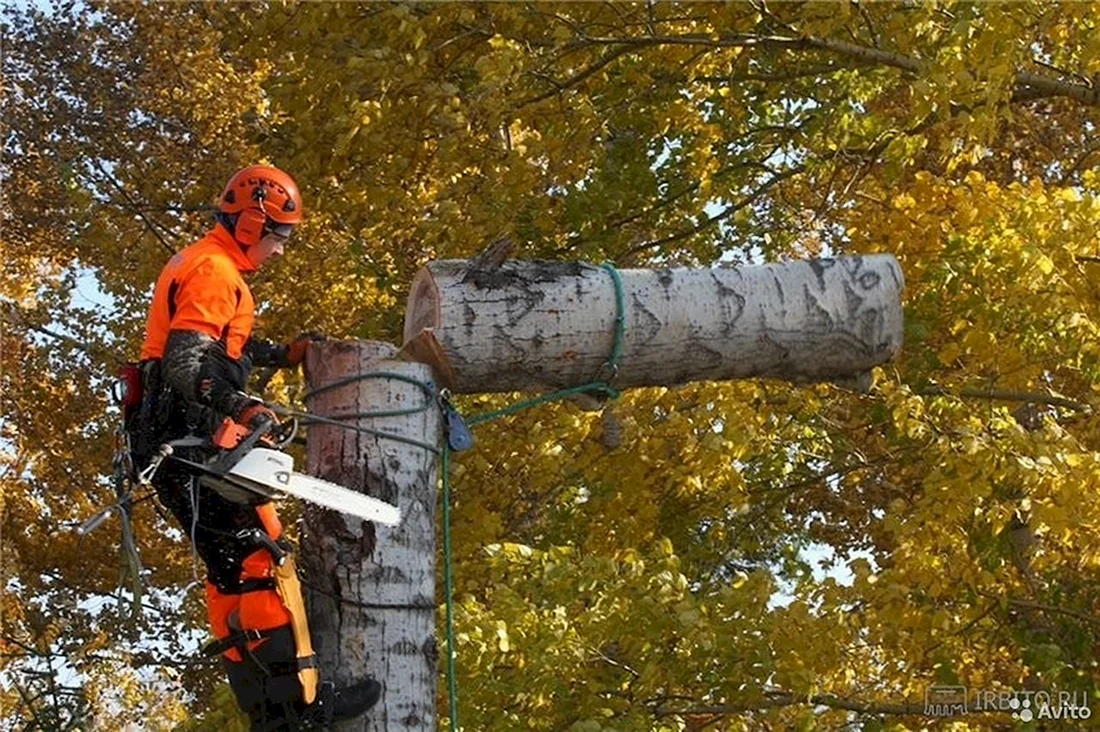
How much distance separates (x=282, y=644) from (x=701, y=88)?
6.40 meters

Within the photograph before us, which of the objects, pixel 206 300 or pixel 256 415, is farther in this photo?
pixel 206 300

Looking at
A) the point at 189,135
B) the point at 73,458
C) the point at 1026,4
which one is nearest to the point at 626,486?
the point at 1026,4

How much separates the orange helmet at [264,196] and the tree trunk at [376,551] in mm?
603

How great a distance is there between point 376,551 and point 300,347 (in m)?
0.66

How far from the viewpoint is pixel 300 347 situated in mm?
4336

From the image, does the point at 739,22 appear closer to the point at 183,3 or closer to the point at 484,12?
the point at 484,12

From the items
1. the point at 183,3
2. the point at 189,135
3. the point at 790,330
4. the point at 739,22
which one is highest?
the point at 183,3

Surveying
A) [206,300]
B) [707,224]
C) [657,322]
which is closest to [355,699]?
[206,300]

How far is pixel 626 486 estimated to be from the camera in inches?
392

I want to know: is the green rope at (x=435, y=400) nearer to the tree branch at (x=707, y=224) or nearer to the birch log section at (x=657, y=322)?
the birch log section at (x=657, y=322)

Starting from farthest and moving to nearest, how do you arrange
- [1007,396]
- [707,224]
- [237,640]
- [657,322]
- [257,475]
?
[707,224] → [1007,396] → [657,322] → [237,640] → [257,475]

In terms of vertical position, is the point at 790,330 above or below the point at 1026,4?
below

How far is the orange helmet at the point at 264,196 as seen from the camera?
457cm

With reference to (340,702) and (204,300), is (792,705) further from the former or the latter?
(204,300)
